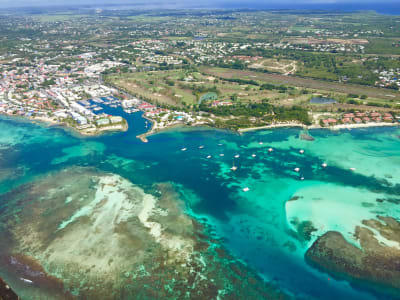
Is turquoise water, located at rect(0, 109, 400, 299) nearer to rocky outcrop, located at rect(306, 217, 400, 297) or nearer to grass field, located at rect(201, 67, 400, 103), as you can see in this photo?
rocky outcrop, located at rect(306, 217, 400, 297)

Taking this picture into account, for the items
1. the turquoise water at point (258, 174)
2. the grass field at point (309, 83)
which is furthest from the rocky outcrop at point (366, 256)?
the grass field at point (309, 83)

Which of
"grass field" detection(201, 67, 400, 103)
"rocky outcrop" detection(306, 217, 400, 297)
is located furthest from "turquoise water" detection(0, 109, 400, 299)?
"grass field" detection(201, 67, 400, 103)

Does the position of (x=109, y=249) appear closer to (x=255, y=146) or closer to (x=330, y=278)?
(x=330, y=278)

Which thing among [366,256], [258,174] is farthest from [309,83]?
[366,256]

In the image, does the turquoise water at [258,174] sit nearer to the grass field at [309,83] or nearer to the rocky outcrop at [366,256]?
the rocky outcrop at [366,256]

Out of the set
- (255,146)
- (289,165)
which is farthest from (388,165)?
(255,146)

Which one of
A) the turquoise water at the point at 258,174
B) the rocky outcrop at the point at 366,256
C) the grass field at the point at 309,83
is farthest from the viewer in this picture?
the grass field at the point at 309,83

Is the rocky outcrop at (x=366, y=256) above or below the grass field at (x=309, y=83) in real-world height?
below

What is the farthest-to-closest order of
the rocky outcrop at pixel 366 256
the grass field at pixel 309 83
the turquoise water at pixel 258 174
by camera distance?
the grass field at pixel 309 83
the turquoise water at pixel 258 174
the rocky outcrop at pixel 366 256
